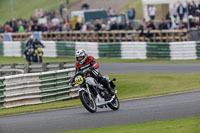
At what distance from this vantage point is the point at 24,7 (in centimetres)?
7025

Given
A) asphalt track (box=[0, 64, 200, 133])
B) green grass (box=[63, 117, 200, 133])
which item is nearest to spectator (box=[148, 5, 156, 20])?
asphalt track (box=[0, 64, 200, 133])

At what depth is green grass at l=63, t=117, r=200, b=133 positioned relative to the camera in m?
9.88

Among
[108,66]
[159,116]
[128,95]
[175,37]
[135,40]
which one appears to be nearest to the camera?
[159,116]

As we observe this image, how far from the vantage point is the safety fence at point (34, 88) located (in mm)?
16734

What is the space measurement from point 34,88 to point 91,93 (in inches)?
153

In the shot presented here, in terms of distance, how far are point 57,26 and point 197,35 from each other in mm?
12958

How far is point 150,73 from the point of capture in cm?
2272

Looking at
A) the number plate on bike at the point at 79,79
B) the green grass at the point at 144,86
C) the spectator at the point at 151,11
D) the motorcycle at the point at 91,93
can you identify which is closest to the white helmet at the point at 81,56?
the motorcycle at the point at 91,93

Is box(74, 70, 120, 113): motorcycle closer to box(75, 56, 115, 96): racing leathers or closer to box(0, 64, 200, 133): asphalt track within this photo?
box(75, 56, 115, 96): racing leathers

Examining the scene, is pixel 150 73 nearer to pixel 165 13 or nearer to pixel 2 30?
pixel 165 13

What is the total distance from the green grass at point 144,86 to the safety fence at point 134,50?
5.16 m

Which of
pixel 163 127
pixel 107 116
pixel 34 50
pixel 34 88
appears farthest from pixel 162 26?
pixel 163 127

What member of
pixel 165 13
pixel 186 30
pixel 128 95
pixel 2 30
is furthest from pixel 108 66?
pixel 2 30

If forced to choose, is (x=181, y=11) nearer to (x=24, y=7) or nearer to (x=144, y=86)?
(x=144, y=86)
